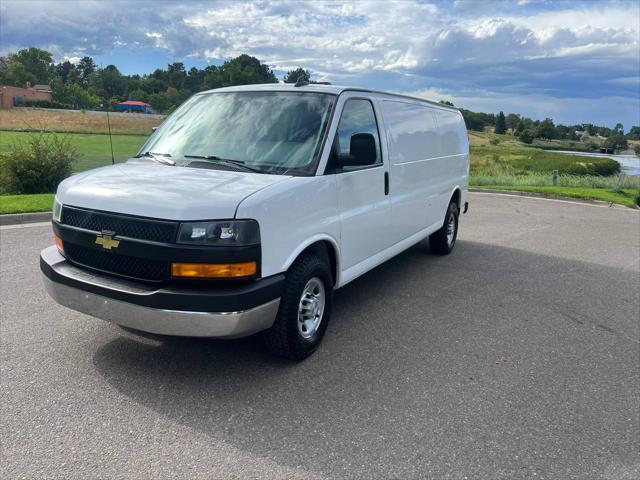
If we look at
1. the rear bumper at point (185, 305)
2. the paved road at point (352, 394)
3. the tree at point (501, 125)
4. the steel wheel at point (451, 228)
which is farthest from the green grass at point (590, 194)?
the tree at point (501, 125)

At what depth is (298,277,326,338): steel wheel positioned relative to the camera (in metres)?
3.97

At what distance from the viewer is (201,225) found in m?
3.19

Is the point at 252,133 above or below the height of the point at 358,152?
above

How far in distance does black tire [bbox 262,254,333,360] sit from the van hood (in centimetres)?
69

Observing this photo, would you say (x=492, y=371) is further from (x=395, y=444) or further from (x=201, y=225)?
(x=201, y=225)

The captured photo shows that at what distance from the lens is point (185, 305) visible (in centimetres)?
319

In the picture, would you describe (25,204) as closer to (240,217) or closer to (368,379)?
(240,217)

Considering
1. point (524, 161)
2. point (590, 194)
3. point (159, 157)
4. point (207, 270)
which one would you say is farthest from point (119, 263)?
point (524, 161)

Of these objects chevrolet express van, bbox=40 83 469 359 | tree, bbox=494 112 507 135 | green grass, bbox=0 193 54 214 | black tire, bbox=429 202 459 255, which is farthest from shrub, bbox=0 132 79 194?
tree, bbox=494 112 507 135

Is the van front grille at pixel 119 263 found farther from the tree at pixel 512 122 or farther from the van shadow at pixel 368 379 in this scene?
the tree at pixel 512 122

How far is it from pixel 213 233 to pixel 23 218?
293 inches

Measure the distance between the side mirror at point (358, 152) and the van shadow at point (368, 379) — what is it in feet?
5.14

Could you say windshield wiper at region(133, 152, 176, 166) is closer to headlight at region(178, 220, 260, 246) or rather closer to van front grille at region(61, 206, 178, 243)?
van front grille at region(61, 206, 178, 243)

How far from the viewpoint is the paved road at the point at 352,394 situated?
2846mm
